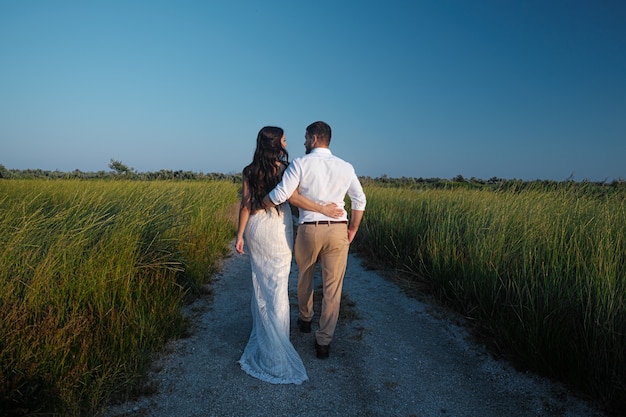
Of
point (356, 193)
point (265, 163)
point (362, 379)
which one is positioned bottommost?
point (362, 379)

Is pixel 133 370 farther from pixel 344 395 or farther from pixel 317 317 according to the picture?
pixel 317 317

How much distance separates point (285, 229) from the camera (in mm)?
3666

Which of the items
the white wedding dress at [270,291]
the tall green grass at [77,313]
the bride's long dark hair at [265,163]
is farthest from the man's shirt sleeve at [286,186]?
the tall green grass at [77,313]

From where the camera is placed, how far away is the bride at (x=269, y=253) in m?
3.46

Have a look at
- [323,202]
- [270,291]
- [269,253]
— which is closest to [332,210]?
[323,202]

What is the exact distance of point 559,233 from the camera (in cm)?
520

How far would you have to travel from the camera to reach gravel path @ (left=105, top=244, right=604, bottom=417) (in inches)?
118

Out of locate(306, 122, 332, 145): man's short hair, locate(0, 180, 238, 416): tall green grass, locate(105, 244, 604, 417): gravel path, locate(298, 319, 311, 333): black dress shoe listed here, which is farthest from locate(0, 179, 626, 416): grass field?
locate(306, 122, 332, 145): man's short hair

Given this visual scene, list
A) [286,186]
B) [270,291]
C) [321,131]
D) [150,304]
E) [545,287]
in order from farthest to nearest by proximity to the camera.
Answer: [150,304] → [545,287] → [270,291] → [321,131] → [286,186]

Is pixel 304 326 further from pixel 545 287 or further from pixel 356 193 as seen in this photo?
pixel 545 287

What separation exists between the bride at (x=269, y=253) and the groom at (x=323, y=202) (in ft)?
0.34

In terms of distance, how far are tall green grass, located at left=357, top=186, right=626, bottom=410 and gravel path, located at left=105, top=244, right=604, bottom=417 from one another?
0.82 ft

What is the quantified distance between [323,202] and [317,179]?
0.23 metres

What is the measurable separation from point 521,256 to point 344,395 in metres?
3.01
